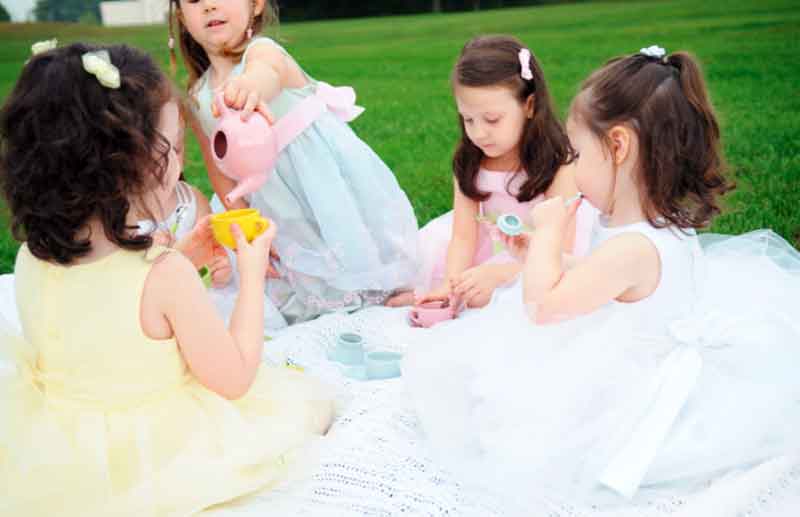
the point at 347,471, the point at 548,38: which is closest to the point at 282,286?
the point at 347,471

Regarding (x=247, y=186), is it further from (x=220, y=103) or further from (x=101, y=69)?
(x=101, y=69)

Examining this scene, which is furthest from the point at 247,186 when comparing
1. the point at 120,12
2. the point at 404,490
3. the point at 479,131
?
the point at 120,12

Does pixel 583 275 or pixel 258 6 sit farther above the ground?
pixel 258 6

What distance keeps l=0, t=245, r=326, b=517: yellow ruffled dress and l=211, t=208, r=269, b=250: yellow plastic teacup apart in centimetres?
30

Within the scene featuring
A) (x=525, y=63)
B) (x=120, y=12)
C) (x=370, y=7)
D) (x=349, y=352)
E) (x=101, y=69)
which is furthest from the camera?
(x=370, y=7)

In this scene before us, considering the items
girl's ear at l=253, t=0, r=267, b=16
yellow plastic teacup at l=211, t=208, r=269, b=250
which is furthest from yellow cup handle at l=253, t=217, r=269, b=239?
girl's ear at l=253, t=0, r=267, b=16

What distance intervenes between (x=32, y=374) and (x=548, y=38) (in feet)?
43.2

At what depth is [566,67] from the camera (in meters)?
9.90

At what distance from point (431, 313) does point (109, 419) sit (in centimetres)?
116

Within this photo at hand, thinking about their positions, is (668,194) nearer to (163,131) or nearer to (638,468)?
(638,468)

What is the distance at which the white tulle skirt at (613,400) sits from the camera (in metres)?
1.81


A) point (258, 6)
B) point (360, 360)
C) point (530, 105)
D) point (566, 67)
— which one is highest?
point (258, 6)

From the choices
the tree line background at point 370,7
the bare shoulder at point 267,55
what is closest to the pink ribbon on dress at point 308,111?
the bare shoulder at point 267,55

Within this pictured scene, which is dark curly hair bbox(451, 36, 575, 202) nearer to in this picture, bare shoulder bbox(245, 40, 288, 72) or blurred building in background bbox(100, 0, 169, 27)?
bare shoulder bbox(245, 40, 288, 72)
